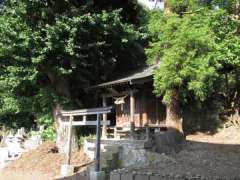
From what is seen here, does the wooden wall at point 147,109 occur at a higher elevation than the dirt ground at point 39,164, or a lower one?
higher

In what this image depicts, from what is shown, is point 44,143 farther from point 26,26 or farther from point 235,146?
point 235,146

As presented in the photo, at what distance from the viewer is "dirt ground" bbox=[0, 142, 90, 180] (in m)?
17.6

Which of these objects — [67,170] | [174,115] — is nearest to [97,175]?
[67,170]

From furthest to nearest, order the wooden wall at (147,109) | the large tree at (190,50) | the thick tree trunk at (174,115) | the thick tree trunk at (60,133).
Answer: the thick tree trunk at (60,133) < the wooden wall at (147,109) < the thick tree trunk at (174,115) < the large tree at (190,50)

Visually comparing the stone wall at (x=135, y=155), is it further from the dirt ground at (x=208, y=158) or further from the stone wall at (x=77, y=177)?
the stone wall at (x=77, y=177)

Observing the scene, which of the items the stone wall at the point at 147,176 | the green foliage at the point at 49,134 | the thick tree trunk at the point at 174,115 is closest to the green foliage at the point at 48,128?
the green foliage at the point at 49,134

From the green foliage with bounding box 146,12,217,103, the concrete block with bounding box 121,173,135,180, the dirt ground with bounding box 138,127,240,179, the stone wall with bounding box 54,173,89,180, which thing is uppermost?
the green foliage with bounding box 146,12,217,103

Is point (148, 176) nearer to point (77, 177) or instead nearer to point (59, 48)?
point (77, 177)

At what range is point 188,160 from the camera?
14.1 meters

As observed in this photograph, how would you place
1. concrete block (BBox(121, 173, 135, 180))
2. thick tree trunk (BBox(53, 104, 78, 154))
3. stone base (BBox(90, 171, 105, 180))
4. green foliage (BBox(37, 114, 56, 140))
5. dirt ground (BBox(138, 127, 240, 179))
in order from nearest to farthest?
concrete block (BBox(121, 173, 135, 180))
dirt ground (BBox(138, 127, 240, 179))
stone base (BBox(90, 171, 105, 180))
thick tree trunk (BBox(53, 104, 78, 154))
green foliage (BBox(37, 114, 56, 140))

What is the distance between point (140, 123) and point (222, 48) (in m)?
5.82

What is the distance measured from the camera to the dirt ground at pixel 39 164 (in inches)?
692

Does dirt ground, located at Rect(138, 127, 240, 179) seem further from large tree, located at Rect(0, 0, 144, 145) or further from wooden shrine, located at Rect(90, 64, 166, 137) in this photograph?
large tree, located at Rect(0, 0, 144, 145)

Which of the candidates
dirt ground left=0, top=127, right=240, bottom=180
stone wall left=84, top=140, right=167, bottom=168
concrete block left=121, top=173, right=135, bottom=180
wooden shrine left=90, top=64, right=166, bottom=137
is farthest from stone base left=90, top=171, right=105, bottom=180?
wooden shrine left=90, top=64, right=166, bottom=137
